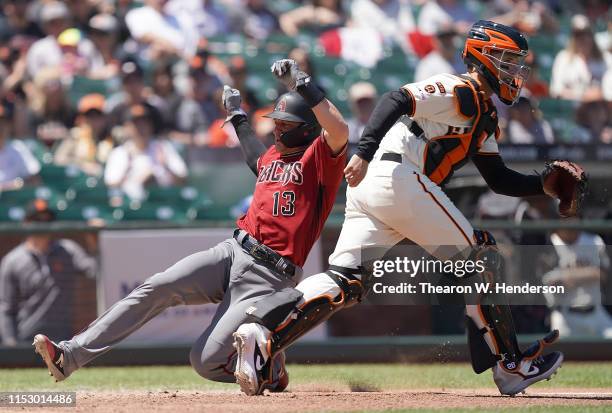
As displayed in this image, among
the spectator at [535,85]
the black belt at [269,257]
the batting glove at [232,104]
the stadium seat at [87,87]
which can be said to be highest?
the batting glove at [232,104]

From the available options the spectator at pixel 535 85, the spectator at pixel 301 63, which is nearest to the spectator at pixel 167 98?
the spectator at pixel 301 63

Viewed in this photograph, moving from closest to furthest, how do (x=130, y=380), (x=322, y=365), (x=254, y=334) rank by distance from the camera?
(x=254, y=334), (x=130, y=380), (x=322, y=365)

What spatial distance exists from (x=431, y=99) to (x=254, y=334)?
1496 mm

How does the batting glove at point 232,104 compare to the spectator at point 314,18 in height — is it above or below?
above

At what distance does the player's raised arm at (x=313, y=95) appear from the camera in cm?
557

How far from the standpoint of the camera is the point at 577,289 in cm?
880

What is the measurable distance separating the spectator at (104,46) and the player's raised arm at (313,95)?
6981 millimetres

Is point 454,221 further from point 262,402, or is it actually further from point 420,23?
point 420,23

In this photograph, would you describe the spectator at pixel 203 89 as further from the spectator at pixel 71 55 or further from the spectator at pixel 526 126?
the spectator at pixel 526 126

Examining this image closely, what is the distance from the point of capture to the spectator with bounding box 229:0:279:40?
44.3 ft

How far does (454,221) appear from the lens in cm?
581

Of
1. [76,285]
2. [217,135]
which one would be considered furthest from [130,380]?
[217,135]

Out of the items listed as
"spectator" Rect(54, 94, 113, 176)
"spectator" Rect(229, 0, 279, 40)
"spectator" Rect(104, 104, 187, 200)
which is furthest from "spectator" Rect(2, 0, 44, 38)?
"spectator" Rect(104, 104, 187, 200)

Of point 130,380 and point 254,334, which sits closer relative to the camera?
point 254,334
